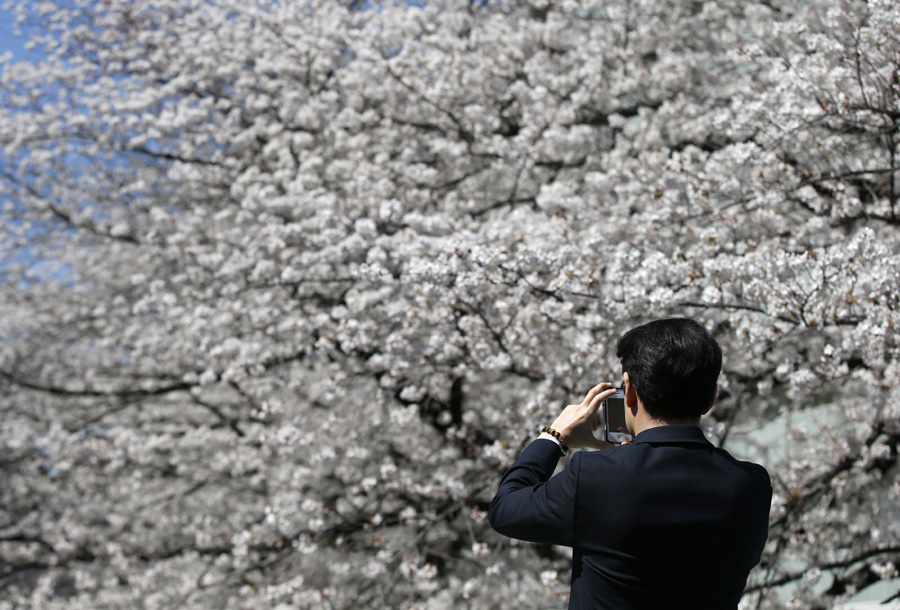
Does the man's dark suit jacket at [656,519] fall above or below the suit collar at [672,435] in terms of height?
below

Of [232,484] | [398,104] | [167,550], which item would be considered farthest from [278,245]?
[167,550]

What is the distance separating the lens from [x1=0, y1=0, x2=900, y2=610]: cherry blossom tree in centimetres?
339

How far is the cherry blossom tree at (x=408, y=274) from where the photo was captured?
339cm

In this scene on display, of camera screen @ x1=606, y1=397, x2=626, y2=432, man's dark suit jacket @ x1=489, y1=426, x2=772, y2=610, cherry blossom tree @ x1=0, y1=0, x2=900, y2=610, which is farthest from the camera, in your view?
cherry blossom tree @ x1=0, y1=0, x2=900, y2=610

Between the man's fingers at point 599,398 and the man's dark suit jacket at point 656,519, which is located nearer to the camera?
the man's dark suit jacket at point 656,519

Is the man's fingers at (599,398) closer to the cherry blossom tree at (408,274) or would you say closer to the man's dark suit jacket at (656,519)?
the man's dark suit jacket at (656,519)

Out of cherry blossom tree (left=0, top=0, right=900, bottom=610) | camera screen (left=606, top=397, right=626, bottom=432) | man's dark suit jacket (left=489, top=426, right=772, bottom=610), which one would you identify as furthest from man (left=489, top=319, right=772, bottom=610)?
cherry blossom tree (left=0, top=0, right=900, bottom=610)

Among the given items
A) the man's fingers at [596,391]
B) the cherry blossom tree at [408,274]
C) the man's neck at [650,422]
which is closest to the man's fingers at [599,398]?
the man's fingers at [596,391]

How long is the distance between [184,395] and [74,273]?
2.41m

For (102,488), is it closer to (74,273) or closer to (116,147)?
(74,273)

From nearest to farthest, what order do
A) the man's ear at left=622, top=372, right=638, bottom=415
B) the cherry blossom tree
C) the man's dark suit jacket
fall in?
the man's dark suit jacket
the man's ear at left=622, top=372, right=638, bottom=415
the cherry blossom tree

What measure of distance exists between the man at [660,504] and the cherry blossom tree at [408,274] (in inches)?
64.6

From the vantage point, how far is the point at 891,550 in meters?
3.74

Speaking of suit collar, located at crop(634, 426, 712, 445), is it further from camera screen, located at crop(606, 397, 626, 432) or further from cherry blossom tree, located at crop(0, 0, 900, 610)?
cherry blossom tree, located at crop(0, 0, 900, 610)
